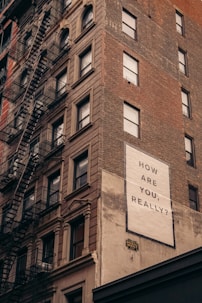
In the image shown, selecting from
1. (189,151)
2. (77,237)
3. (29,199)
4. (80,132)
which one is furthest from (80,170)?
(189,151)

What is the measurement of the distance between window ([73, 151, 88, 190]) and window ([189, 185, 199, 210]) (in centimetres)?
824

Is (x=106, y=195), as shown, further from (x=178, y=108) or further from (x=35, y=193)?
(x=178, y=108)

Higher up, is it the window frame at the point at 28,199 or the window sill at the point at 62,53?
the window sill at the point at 62,53

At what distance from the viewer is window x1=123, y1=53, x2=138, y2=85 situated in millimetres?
33688

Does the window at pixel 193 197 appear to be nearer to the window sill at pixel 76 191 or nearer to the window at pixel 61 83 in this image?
the window sill at pixel 76 191

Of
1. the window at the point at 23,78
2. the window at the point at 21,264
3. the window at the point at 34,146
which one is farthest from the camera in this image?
the window at the point at 23,78

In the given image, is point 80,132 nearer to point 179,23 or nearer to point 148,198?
point 148,198

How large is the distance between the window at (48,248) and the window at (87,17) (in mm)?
15136

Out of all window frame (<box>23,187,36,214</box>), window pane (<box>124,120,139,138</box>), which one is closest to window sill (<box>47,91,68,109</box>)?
window pane (<box>124,120,139,138</box>)

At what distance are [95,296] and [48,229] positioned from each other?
663cm

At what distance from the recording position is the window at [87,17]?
36.0 meters

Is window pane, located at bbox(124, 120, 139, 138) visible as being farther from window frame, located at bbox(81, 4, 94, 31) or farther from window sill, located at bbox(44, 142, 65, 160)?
window frame, located at bbox(81, 4, 94, 31)

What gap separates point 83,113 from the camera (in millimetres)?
32500

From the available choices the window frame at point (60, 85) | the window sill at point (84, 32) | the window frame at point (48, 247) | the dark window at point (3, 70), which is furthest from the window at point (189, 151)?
the dark window at point (3, 70)
